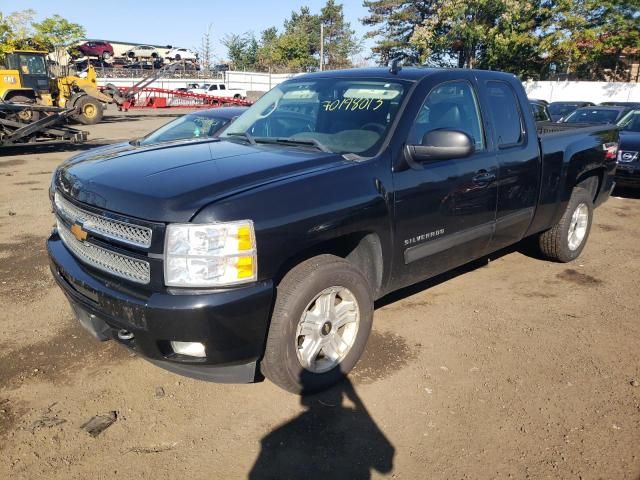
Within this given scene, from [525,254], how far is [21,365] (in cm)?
494

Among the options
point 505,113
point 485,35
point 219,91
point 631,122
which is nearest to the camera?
point 505,113

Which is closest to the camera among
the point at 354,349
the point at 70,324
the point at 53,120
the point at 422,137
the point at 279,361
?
the point at 279,361

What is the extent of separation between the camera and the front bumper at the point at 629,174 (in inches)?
335

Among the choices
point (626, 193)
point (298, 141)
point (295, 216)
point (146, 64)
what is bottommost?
point (626, 193)

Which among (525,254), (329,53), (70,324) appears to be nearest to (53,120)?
(70,324)

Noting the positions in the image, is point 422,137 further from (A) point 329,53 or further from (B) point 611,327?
(A) point 329,53

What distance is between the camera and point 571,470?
8.05 ft

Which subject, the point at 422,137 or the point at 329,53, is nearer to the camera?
the point at 422,137

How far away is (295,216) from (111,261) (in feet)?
3.27

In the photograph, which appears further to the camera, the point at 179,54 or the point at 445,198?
the point at 179,54

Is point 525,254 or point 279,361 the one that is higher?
point 279,361

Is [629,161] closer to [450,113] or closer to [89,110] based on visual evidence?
[450,113]

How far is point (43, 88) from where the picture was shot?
20875 mm

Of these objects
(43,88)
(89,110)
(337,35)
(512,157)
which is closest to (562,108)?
(512,157)
